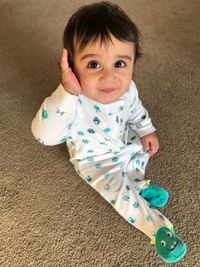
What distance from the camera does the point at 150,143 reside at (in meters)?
0.95

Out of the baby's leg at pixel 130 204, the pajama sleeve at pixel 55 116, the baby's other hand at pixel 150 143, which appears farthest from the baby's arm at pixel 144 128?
the pajama sleeve at pixel 55 116

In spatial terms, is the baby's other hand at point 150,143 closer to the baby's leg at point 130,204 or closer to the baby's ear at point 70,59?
the baby's leg at point 130,204

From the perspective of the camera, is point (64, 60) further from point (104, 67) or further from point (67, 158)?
point (67, 158)

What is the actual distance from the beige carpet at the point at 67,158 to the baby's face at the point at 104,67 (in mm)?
263

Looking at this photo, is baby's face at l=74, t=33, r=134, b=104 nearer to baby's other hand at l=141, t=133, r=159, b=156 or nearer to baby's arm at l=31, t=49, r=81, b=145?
baby's arm at l=31, t=49, r=81, b=145

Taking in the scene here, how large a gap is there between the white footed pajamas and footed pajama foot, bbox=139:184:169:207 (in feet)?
0.06

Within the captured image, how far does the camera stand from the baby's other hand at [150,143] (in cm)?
94

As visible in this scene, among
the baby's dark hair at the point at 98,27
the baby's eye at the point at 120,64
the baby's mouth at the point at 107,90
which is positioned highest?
the baby's dark hair at the point at 98,27

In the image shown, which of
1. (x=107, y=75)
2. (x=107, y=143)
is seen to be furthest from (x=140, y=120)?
(x=107, y=75)

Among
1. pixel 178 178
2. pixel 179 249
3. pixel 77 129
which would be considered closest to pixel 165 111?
pixel 178 178

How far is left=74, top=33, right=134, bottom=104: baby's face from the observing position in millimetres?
741

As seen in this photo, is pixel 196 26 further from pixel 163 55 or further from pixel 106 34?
pixel 106 34

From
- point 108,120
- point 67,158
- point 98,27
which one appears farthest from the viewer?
point 67,158

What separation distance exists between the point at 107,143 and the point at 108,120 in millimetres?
61
